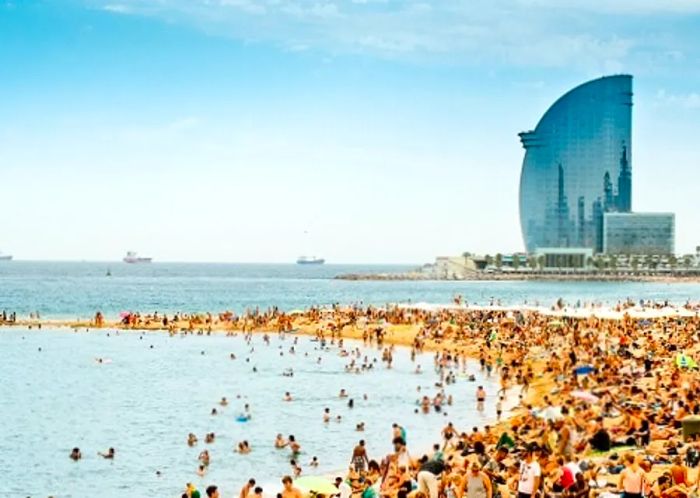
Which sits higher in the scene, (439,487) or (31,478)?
(439,487)

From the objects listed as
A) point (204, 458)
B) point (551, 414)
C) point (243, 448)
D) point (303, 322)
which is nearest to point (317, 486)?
point (204, 458)

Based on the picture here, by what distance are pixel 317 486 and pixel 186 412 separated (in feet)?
47.3

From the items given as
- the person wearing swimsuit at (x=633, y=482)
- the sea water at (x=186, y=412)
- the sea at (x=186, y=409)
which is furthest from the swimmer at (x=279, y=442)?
the person wearing swimsuit at (x=633, y=482)

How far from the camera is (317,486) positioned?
18797mm

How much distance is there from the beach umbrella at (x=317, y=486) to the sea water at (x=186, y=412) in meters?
1.23

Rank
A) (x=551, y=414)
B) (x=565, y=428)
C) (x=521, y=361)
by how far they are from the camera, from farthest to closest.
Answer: (x=521, y=361) → (x=551, y=414) → (x=565, y=428)

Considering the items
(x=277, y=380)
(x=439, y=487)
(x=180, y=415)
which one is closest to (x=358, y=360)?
(x=277, y=380)

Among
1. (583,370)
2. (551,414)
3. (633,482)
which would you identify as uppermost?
(633,482)

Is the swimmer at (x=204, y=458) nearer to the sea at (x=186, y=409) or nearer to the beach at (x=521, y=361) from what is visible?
the sea at (x=186, y=409)

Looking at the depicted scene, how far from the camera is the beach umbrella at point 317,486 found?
18.6 metres

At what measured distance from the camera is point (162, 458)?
25.0 metres

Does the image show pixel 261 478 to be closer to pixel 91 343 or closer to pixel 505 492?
pixel 505 492

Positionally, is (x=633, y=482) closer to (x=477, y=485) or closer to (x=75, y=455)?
(x=477, y=485)

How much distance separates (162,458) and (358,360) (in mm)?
22637
